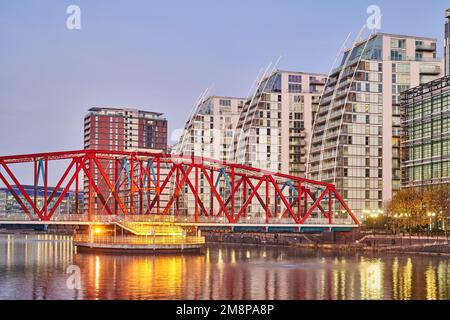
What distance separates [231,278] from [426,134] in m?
72.7

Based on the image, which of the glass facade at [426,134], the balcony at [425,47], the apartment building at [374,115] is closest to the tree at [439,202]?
the glass facade at [426,134]

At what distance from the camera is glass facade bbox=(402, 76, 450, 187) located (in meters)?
136

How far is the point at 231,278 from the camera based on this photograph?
80.6m

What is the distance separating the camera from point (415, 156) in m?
146

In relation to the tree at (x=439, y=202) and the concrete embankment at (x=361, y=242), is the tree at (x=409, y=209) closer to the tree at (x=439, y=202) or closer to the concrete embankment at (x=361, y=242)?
the tree at (x=439, y=202)

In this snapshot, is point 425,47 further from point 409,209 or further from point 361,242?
point 361,242

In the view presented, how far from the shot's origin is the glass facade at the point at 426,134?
447 feet

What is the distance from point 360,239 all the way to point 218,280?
63363 mm

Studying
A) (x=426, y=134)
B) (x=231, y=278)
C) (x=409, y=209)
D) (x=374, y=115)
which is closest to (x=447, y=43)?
(x=374, y=115)

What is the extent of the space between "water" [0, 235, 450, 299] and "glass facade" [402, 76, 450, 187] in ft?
104

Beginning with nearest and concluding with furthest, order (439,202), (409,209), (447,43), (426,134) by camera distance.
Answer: (439,202)
(409,209)
(426,134)
(447,43)

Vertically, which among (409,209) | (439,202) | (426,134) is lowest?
(409,209)

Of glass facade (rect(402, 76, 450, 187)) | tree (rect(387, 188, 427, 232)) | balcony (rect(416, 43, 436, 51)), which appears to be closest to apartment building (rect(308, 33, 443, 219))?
balcony (rect(416, 43, 436, 51))
